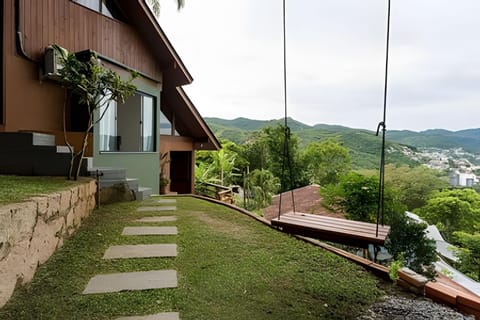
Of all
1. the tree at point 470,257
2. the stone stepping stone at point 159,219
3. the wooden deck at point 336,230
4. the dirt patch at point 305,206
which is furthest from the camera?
the tree at point 470,257

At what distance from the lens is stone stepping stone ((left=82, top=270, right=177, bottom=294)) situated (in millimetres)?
2691

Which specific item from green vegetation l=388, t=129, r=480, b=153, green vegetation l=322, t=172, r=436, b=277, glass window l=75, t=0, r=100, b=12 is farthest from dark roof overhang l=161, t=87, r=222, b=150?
green vegetation l=388, t=129, r=480, b=153

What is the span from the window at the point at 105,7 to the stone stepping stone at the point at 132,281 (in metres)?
6.80

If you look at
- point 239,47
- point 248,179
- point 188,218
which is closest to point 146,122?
point 188,218

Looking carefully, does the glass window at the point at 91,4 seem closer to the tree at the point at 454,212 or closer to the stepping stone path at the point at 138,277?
the stepping stone path at the point at 138,277

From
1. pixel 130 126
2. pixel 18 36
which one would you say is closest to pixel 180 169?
pixel 130 126

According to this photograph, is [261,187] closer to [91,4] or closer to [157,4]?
[157,4]

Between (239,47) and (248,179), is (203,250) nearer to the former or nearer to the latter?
(248,179)

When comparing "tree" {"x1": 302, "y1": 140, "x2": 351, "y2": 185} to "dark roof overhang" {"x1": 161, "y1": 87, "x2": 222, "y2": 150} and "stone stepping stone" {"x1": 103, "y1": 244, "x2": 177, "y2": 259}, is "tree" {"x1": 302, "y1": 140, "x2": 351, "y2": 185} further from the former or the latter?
"stone stepping stone" {"x1": 103, "y1": 244, "x2": 177, "y2": 259}

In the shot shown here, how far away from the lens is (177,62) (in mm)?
→ 9727

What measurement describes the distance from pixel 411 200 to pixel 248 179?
1486cm

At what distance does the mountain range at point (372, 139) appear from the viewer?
21.3 meters

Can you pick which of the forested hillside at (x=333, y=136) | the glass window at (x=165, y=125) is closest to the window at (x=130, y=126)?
the glass window at (x=165, y=125)

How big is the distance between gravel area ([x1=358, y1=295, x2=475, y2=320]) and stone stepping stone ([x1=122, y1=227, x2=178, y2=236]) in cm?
268
